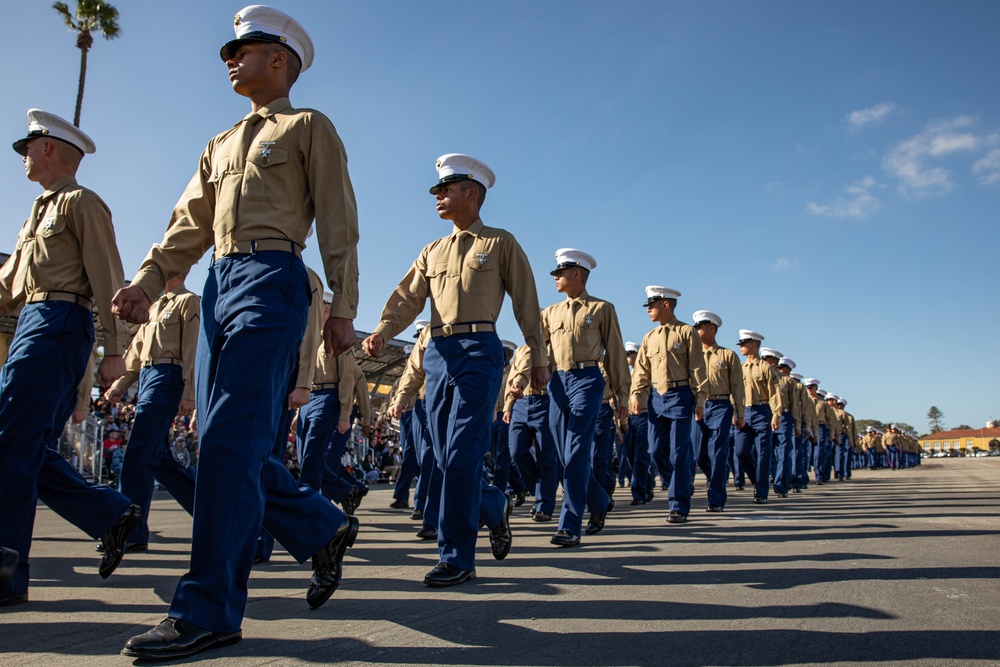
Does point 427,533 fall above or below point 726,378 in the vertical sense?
below

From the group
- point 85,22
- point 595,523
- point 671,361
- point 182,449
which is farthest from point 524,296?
point 85,22

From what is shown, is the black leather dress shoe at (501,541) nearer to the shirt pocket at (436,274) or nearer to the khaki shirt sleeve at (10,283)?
the shirt pocket at (436,274)

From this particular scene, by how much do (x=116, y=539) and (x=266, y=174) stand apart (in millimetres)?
2317

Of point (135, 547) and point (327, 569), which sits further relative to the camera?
point (135, 547)

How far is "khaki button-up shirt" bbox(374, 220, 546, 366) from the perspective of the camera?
484 centimetres

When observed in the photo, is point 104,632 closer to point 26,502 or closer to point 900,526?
point 26,502

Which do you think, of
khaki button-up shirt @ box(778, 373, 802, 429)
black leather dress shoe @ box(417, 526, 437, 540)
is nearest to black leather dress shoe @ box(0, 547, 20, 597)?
black leather dress shoe @ box(417, 526, 437, 540)

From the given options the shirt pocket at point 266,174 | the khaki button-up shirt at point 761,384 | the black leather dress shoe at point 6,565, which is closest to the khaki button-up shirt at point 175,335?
the black leather dress shoe at point 6,565

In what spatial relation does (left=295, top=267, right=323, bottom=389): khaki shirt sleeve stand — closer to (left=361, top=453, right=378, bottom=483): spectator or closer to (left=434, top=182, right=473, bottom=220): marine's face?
(left=434, top=182, right=473, bottom=220): marine's face

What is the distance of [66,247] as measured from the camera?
4.18 metres

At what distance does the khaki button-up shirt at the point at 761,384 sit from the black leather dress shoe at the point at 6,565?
1091cm

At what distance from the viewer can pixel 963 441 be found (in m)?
175

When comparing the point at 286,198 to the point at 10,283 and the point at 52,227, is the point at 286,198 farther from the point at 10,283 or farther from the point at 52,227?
the point at 10,283

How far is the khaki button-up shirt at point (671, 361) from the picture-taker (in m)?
9.00
